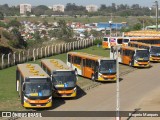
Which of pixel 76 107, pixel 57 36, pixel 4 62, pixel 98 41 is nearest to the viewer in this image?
pixel 76 107

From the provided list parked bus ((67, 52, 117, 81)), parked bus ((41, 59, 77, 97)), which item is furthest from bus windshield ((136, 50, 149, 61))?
parked bus ((41, 59, 77, 97))

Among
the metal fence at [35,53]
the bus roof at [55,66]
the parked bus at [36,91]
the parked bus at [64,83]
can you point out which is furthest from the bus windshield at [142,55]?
the parked bus at [36,91]

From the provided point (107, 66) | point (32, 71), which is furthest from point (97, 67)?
point (32, 71)

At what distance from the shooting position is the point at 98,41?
266ft

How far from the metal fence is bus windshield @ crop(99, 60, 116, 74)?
13.0 meters

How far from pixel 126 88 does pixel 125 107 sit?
7.92 m

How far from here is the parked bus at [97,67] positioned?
39219 mm

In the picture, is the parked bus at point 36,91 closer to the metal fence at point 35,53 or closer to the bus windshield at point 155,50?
the metal fence at point 35,53

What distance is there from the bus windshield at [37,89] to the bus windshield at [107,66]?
38.3 feet

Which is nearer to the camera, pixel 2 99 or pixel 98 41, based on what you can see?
pixel 2 99

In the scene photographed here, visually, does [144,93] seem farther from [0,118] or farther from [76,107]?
[0,118]

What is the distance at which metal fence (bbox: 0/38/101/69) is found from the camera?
5034 cm

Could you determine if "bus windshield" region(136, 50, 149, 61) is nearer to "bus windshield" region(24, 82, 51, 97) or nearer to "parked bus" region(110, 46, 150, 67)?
"parked bus" region(110, 46, 150, 67)

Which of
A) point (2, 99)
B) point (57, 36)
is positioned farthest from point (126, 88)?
point (57, 36)
